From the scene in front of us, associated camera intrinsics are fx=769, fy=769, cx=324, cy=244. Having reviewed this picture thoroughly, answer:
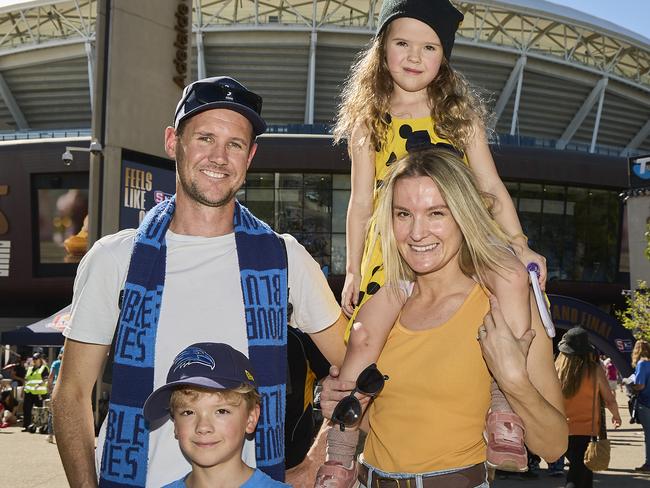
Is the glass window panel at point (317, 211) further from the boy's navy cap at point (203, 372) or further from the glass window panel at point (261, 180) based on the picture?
the boy's navy cap at point (203, 372)

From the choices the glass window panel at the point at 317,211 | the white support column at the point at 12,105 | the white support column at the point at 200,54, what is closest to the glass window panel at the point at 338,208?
the glass window panel at the point at 317,211

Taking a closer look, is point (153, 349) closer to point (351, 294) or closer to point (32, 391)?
point (351, 294)

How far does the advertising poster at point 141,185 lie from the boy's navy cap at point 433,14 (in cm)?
941

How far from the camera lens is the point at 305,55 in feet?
157

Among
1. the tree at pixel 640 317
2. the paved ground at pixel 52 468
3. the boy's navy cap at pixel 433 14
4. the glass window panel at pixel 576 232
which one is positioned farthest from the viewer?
the glass window panel at pixel 576 232

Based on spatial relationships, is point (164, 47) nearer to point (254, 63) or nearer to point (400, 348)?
point (400, 348)

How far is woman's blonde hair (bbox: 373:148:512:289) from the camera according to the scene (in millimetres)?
2742

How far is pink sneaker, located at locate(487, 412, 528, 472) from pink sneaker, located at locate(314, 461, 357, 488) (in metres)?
0.53

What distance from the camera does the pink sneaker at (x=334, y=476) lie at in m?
2.77

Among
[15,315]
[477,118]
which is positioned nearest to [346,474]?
[477,118]

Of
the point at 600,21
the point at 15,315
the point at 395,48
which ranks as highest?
the point at 600,21

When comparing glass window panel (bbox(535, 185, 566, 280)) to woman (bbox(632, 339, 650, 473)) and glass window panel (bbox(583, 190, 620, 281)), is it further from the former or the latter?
woman (bbox(632, 339, 650, 473))

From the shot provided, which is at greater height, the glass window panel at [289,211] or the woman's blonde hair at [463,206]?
the glass window panel at [289,211]

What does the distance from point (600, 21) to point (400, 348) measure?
184 feet
